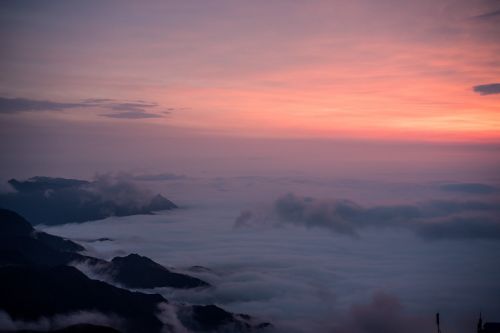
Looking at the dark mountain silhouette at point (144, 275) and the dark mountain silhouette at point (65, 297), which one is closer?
the dark mountain silhouette at point (65, 297)

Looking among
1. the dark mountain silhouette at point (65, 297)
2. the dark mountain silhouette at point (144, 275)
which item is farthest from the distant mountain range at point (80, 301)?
the dark mountain silhouette at point (144, 275)

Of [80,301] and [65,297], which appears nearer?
[80,301]

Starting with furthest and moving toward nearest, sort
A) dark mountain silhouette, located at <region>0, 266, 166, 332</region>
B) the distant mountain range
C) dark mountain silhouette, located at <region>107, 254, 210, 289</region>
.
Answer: dark mountain silhouette, located at <region>107, 254, 210, 289</region> → the distant mountain range → dark mountain silhouette, located at <region>0, 266, 166, 332</region>

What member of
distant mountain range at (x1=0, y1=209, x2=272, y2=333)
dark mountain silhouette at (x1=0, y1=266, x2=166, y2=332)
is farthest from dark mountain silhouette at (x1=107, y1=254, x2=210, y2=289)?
dark mountain silhouette at (x1=0, y1=266, x2=166, y2=332)

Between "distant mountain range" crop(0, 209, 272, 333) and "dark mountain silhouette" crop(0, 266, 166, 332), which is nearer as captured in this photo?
"dark mountain silhouette" crop(0, 266, 166, 332)

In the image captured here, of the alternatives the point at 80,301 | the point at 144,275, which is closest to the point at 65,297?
the point at 80,301

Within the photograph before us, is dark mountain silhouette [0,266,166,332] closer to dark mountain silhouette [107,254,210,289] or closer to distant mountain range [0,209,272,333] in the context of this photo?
distant mountain range [0,209,272,333]

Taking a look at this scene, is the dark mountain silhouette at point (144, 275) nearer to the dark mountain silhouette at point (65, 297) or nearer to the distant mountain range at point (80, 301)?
the distant mountain range at point (80, 301)

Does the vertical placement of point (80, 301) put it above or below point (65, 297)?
below

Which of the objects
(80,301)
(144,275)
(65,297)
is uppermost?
(65,297)

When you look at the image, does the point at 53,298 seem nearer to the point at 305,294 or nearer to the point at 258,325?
the point at 258,325

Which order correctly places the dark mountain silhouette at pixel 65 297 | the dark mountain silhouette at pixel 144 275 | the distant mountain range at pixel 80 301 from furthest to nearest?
the dark mountain silhouette at pixel 144 275
the distant mountain range at pixel 80 301
the dark mountain silhouette at pixel 65 297

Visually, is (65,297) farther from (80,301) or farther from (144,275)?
(144,275)
